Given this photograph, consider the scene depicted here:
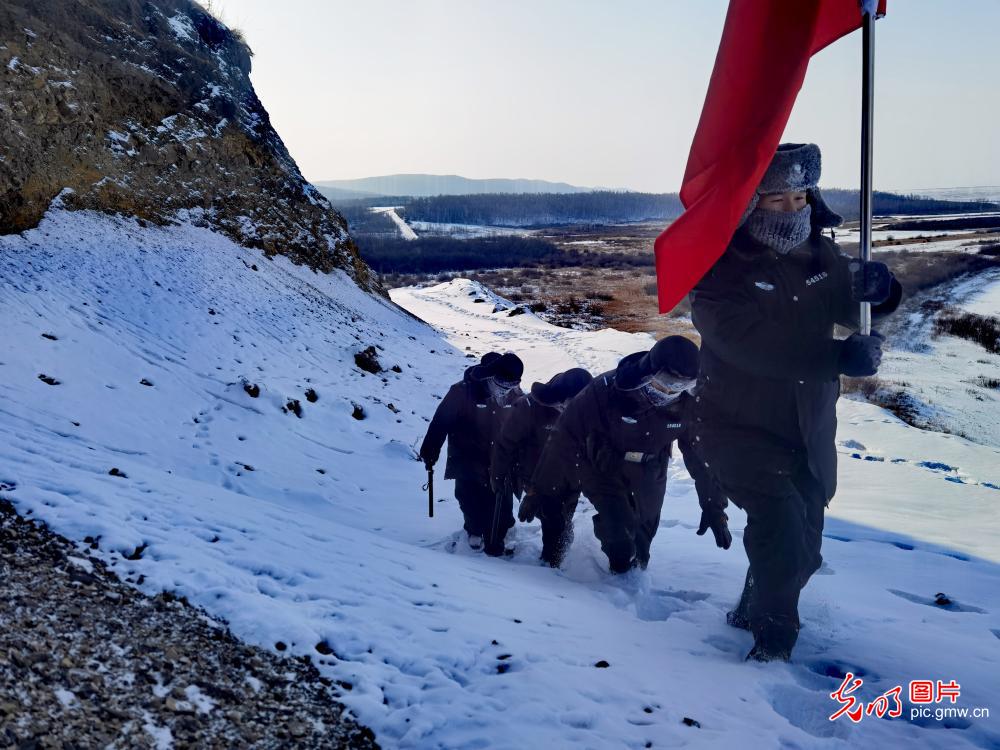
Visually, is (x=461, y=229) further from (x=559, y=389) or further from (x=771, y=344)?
(x=771, y=344)

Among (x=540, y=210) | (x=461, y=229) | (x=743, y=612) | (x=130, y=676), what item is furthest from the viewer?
(x=540, y=210)

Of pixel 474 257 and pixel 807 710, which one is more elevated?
pixel 474 257

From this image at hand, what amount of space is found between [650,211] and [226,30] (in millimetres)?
154128

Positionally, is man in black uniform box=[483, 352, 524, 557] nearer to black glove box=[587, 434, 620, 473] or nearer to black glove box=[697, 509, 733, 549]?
black glove box=[587, 434, 620, 473]

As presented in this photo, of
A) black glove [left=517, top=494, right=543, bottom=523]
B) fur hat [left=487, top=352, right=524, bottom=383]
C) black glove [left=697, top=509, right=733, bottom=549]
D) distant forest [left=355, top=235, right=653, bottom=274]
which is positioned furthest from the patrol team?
distant forest [left=355, top=235, right=653, bottom=274]

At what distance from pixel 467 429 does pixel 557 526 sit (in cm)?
137

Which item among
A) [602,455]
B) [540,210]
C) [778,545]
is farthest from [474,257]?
[540,210]

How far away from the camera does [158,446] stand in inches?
300

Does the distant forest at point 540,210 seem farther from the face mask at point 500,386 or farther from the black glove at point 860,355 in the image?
the black glove at point 860,355

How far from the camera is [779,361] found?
9.68 feet

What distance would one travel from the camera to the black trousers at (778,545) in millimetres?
3135

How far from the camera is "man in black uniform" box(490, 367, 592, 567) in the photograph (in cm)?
573

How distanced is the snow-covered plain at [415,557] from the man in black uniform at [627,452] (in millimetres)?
373

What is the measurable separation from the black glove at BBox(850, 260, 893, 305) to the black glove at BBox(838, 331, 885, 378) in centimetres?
21
